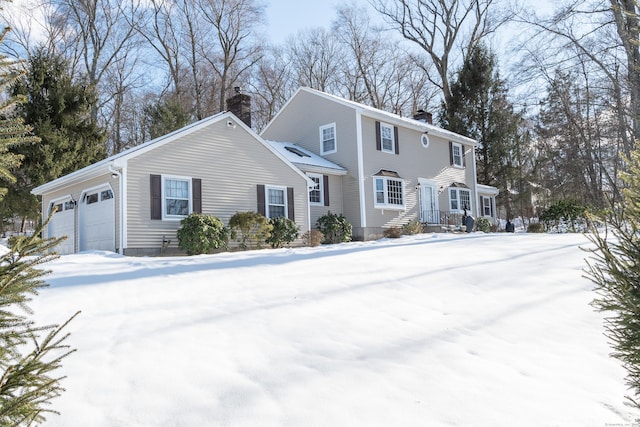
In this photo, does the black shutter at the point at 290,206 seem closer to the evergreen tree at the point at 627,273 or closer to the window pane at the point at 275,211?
the window pane at the point at 275,211

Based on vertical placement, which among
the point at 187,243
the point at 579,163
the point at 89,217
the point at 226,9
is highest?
the point at 226,9

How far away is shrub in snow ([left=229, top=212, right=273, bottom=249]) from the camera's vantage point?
1427 cm

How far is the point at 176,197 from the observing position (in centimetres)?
1387

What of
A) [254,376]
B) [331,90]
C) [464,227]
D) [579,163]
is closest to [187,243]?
[254,376]

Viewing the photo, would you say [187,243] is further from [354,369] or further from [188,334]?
[354,369]

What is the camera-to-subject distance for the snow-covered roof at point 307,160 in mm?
18386

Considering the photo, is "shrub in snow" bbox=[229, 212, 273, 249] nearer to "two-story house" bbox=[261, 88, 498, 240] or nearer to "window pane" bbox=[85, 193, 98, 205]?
"window pane" bbox=[85, 193, 98, 205]

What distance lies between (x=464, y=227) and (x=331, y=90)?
17413mm

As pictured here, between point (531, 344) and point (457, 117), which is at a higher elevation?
point (457, 117)

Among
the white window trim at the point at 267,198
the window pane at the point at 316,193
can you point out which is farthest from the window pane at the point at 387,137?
the white window trim at the point at 267,198

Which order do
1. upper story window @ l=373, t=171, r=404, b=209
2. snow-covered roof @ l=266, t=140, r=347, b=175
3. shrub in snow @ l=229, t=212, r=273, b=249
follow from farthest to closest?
upper story window @ l=373, t=171, r=404, b=209 < snow-covered roof @ l=266, t=140, r=347, b=175 < shrub in snow @ l=229, t=212, r=273, b=249

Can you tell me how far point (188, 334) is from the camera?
15.4 feet

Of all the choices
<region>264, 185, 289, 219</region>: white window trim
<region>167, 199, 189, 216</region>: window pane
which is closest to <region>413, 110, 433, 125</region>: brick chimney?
<region>264, 185, 289, 219</region>: white window trim

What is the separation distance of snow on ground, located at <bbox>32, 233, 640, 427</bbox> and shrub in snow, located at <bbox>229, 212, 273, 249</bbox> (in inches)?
241
